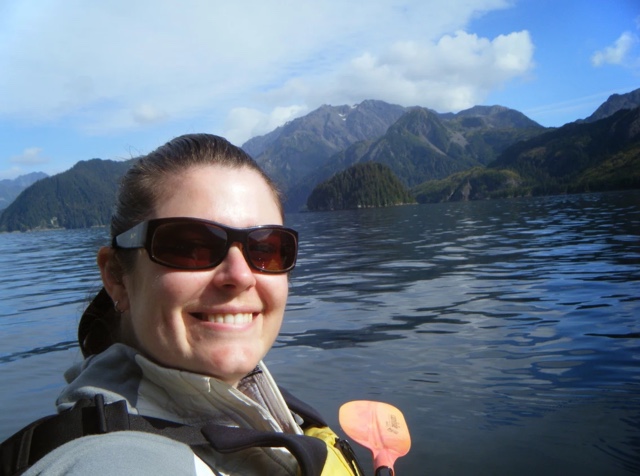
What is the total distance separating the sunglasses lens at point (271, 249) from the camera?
246cm

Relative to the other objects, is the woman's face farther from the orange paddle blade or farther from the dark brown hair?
the orange paddle blade

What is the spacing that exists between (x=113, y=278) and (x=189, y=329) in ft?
1.85

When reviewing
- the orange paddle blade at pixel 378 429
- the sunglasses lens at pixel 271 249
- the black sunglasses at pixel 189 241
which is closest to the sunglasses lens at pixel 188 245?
the black sunglasses at pixel 189 241

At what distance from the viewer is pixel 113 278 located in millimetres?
2543

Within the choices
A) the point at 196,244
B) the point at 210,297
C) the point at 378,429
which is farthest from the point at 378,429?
the point at 196,244

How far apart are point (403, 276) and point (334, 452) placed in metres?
16.1

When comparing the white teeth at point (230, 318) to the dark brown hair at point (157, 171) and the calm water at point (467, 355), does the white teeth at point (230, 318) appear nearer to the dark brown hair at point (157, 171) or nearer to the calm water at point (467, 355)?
the dark brown hair at point (157, 171)

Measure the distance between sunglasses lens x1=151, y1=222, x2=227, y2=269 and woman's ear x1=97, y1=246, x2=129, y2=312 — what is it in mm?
350

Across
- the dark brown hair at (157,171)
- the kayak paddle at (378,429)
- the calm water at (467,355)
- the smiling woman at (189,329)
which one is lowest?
the calm water at (467,355)

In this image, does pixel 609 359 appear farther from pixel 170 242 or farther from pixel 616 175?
pixel 616 175

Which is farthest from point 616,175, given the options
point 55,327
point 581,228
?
point 55,327

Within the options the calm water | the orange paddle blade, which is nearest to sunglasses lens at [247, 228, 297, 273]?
the calm water

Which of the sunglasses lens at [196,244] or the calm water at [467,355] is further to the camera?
the calm water at [467,355]

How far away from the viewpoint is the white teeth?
7.51 feet
